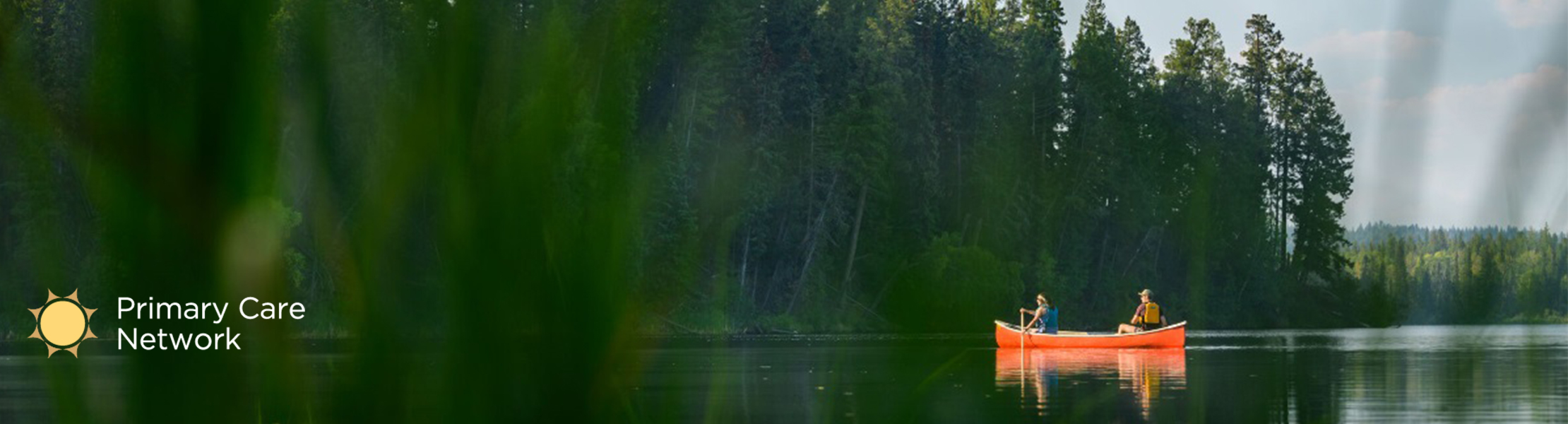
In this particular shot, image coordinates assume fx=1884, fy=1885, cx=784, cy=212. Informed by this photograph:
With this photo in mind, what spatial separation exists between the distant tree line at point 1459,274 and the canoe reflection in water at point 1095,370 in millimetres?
16169

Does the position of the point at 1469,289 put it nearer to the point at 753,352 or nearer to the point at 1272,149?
the point at 1272,149

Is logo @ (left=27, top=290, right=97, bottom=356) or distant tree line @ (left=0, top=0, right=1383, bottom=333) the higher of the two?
distant tree line @ (left=0, top=0, right=1383, bottom=333)

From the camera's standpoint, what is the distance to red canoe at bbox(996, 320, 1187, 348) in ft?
136

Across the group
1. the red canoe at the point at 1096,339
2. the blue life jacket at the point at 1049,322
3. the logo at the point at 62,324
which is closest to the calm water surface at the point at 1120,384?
the red canoe at the point at 1096,339

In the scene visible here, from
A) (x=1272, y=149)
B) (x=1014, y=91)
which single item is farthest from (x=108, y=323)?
(x=1014, y=91)

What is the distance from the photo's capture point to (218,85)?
1.48m

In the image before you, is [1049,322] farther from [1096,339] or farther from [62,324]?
[62,324]

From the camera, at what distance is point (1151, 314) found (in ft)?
144

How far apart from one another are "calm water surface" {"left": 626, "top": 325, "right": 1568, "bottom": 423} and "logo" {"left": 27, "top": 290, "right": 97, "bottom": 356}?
0.51 metres

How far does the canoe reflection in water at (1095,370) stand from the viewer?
75.6ft

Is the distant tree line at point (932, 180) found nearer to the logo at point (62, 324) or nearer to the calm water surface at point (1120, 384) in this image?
the calm water surface at point (1120, 384)

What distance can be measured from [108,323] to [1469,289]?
1.11 metres

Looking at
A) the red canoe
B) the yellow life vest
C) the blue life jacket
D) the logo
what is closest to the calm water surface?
the red canoe

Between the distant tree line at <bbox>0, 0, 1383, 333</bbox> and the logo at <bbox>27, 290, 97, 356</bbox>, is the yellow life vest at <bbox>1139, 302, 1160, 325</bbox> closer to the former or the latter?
the distant tree line at <bbox>0, 0, 1383, 333</bbox>
